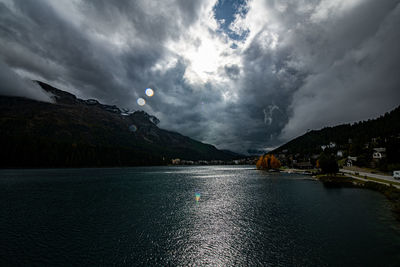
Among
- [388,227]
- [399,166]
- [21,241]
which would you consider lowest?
[21,241]

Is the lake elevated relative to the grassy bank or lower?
lower

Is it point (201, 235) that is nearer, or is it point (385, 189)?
point (201, 235)

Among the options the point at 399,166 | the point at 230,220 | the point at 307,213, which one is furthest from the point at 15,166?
the point at 399,166

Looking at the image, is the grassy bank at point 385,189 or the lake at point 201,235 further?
the grassy bank at point 385,189

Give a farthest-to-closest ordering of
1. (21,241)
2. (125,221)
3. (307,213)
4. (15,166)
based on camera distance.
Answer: (15,166) → (307,213) → (125,221) → (21,241)

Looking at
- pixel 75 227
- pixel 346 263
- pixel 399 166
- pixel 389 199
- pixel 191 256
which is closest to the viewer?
pixel 346 263

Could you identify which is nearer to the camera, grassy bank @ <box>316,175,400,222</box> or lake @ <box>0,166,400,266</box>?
lake @ <box>0,166,400,266</box>

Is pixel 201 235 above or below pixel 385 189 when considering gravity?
below

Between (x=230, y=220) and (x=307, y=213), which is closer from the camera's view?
(x=230, y=220)

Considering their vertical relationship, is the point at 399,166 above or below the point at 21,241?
above

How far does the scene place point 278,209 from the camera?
48.3 meters

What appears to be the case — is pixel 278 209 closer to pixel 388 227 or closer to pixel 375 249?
pixel 388 227

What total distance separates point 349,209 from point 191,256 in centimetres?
4226

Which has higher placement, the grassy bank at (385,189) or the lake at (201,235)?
the grassy bank at (385,189)
